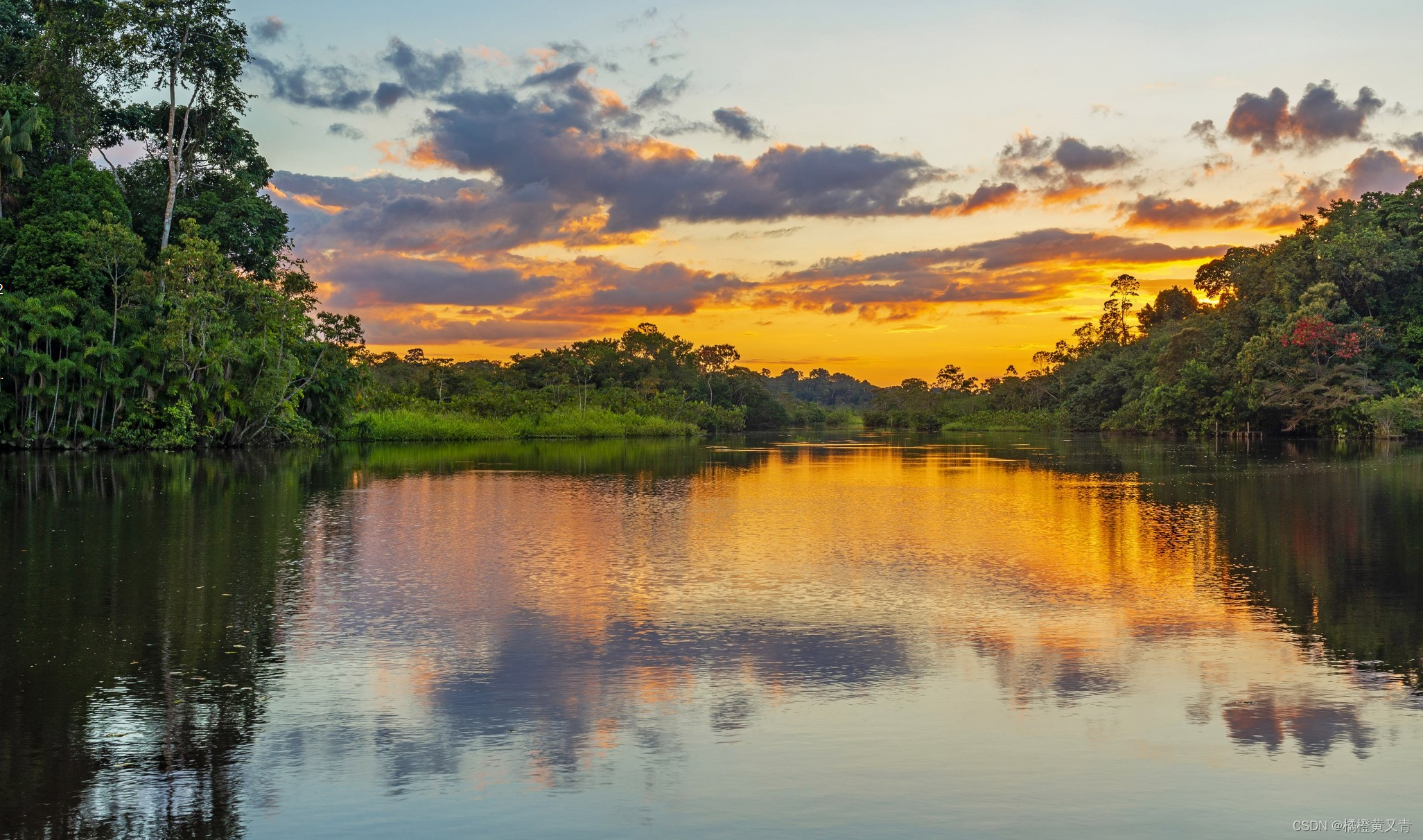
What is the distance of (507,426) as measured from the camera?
215 ft

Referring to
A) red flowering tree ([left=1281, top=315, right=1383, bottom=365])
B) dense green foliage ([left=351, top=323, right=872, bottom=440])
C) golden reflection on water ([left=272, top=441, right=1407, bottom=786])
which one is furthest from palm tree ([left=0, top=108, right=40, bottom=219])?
red flowering tree ([left=1281, top=315, right=1383, bottom=365])

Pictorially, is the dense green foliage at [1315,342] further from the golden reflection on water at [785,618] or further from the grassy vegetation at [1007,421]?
the golden reflection on water at [785,618]

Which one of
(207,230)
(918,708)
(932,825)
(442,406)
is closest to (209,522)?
(918,708)

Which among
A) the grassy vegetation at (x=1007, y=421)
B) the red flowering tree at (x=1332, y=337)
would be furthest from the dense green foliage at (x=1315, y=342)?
the grassy vegetation at (x=1007, y=421)

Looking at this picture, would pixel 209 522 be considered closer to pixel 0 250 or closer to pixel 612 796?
pixel 612 796

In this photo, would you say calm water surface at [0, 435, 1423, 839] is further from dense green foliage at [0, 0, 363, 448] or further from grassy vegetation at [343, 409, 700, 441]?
grassy vegetation at [343, 409, 700, 441]

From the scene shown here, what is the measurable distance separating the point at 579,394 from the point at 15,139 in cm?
4511

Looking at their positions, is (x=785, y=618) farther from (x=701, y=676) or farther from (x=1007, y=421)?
(x=1007, y=421)

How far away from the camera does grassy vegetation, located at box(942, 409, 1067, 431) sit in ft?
325

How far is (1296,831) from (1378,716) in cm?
229

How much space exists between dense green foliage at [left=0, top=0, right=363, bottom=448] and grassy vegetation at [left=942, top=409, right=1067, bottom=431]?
2737 inches

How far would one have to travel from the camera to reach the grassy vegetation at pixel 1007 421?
325ft

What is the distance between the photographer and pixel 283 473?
2920 cm

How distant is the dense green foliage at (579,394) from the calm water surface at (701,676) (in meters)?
40.9
